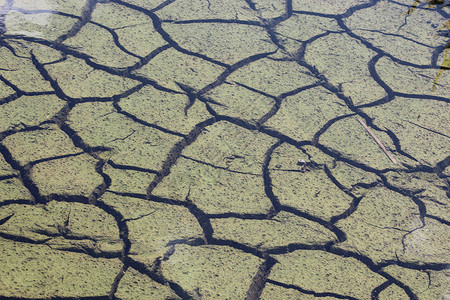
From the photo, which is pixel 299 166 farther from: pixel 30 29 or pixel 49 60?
pixel 30 29

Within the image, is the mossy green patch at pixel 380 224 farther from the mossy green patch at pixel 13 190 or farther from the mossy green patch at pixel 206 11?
the mossy green patch at pixel 206 11

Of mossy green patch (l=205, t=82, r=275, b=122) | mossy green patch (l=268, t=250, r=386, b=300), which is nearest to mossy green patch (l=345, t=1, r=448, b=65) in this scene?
mossy green patch (l=205, t=82, r=275, b=122)

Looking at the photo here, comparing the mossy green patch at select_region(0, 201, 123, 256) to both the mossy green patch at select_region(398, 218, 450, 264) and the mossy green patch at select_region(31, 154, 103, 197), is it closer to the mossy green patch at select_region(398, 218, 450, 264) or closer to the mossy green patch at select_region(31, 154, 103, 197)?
the mossy green patch at select_region(31, 154, 103, 197)

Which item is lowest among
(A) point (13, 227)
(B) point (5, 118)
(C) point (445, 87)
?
(A) point (13, 227)

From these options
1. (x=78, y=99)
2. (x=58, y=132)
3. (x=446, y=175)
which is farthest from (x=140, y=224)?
(x=446, y=175)

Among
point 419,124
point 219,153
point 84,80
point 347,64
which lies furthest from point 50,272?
point 347,64

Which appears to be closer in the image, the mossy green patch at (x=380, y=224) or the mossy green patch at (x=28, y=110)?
the mossy green patch at (x=380, y=224)

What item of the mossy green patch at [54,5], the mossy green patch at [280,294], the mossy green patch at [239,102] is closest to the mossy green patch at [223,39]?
the mossy green patch at [239,102]

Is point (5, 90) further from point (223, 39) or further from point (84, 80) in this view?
point (223, 39)
